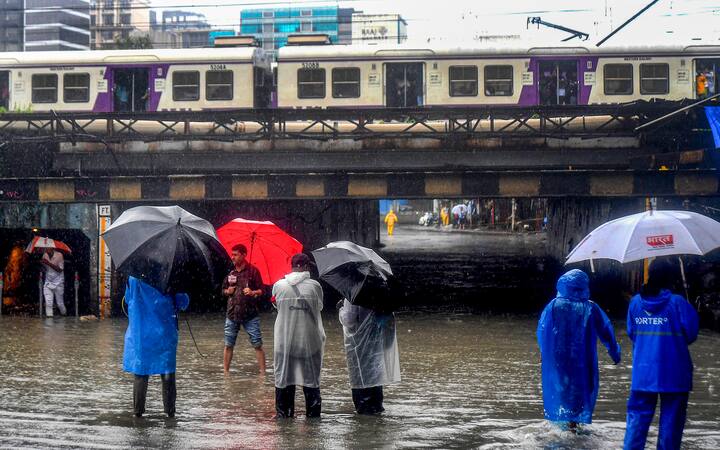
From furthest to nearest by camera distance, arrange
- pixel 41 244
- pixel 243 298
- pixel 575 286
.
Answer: pixel 41 244
pixel 243 298
pixel 575 286

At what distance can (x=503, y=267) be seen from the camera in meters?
35.7

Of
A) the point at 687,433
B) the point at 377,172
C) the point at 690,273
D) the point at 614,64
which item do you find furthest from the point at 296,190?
the point at 687,433

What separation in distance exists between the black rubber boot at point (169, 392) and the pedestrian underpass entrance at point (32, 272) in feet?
42.8

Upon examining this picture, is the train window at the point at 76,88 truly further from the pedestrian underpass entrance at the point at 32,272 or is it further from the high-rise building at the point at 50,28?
the high-rise building at the point at 50,28

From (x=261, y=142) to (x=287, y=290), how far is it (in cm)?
1478

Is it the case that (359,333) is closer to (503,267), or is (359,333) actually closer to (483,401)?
(483,401)

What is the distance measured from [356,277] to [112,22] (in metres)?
116

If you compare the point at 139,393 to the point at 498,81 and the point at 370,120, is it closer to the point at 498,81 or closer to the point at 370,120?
the point at 370,120

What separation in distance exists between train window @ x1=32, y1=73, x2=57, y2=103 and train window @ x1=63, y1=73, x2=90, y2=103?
33cm

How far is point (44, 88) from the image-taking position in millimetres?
28750

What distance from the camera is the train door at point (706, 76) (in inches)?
1072

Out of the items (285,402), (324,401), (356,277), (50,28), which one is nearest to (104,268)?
(324,401)

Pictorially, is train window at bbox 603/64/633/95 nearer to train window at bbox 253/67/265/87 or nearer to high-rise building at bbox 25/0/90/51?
train window at bbox 253/67/265/87

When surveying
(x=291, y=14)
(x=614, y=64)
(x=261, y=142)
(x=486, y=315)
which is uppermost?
(x=291, y=14)
